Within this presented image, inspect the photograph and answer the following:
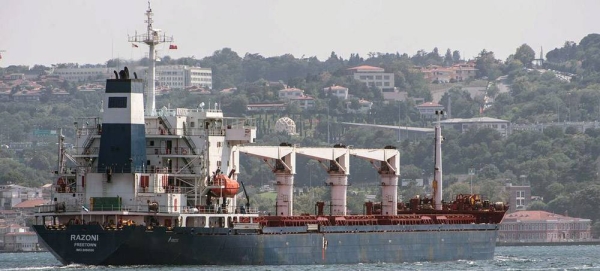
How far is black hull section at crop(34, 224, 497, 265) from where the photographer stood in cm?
8962

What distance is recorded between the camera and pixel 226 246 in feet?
300

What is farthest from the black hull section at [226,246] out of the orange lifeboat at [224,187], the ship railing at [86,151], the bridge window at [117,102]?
the bridge window at [117,102]

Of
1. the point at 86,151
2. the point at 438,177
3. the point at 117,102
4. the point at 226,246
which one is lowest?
the point at 226,246

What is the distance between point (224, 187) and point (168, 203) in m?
3.41

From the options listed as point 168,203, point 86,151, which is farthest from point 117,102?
point 168,203

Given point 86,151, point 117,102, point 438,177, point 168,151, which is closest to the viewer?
point 117,102

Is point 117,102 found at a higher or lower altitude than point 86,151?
higher

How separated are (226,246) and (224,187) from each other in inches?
141

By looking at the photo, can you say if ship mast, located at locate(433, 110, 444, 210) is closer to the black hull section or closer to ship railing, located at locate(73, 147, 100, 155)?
the black hull section

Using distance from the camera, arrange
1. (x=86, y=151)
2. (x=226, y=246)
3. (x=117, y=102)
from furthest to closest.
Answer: (x=86, y=151) → (x=117, y=102) → (x=226, y=246)

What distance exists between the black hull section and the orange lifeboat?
255cm

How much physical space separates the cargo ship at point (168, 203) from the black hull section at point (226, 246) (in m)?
0.05

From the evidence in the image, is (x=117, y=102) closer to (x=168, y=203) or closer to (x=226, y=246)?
(x=168, y=203)

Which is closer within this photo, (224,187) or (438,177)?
(224,187)
